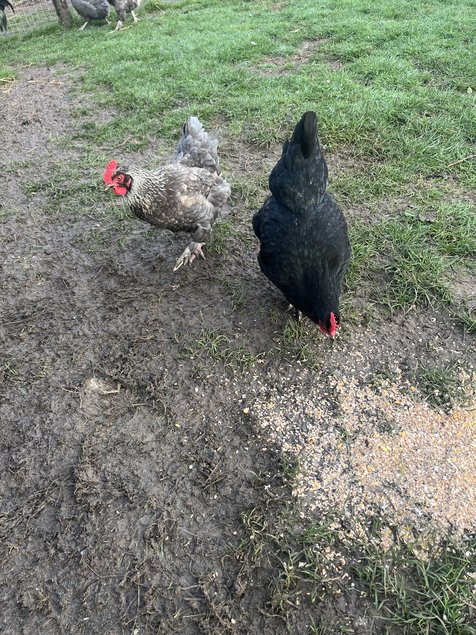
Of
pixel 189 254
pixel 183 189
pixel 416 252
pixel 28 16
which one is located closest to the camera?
pixel 183 189

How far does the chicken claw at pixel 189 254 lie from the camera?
12.6 ft

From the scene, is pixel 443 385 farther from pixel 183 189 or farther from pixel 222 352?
pixel 183 189

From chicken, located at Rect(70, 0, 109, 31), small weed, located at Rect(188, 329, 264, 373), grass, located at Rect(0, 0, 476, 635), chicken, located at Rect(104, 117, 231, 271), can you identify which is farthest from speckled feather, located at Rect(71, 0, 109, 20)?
small weed, located at Rect(188, 329, 264, 373)

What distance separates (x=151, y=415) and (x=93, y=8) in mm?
11106

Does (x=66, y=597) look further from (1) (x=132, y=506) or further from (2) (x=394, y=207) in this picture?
(2) (x=394, y=207)

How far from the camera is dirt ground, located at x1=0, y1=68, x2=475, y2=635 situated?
213cm

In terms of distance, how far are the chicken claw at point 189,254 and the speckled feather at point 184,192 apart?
0.14 m

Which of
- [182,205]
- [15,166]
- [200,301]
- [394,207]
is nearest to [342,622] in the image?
[200,301]

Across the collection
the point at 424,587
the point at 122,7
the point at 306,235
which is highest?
the point at 122,7

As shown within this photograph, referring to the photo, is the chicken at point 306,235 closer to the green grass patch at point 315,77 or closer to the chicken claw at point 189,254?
the chicken claw at point 189,254

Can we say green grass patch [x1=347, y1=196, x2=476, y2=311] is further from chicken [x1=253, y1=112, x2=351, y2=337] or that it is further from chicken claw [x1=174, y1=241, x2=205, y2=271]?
chicken claw [x1=174, y1=241, x2=205, y2=271]

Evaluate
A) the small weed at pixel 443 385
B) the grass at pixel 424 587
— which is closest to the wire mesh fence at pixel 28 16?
the small weed at pixel 443 385

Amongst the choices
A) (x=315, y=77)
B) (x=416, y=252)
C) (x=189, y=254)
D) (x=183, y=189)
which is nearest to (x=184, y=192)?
(x=183, y=189)

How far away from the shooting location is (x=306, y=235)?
2.86 metres
